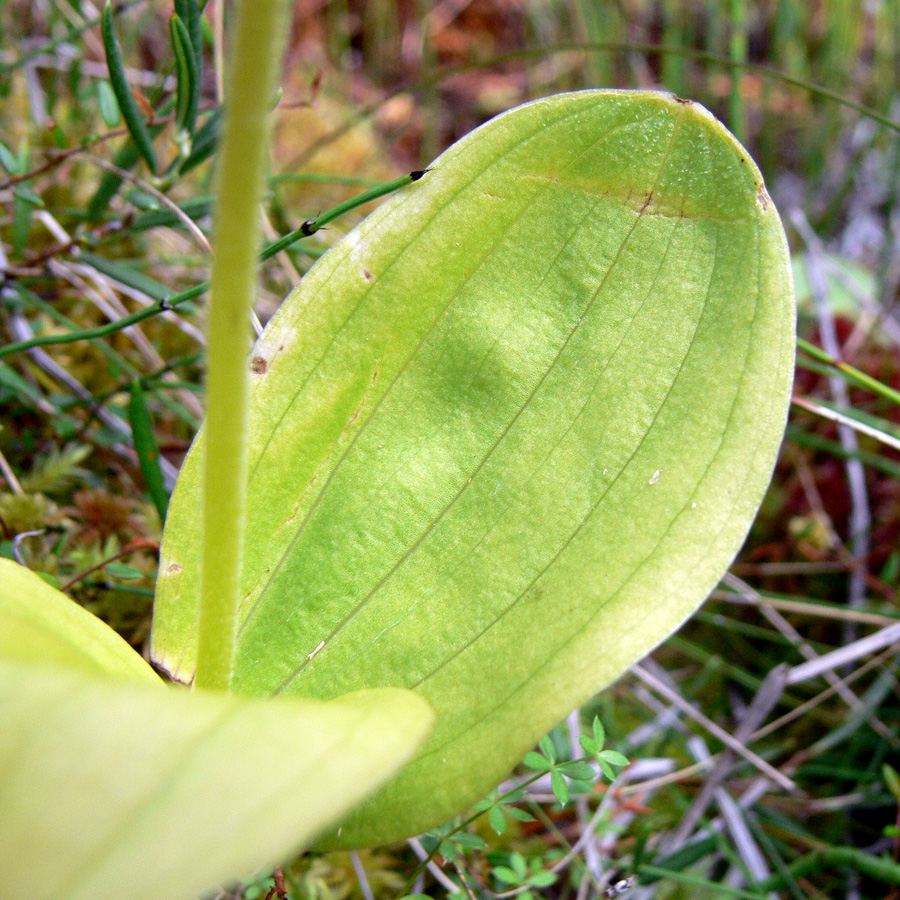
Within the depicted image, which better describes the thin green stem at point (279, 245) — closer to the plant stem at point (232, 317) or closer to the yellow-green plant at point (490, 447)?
the yellow-green plant at point (490, 447)

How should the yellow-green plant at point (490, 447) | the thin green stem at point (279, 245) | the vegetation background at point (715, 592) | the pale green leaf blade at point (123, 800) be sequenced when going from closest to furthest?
the pale green leaf blade at point (123, 800)
the yellow-green plant at point (490, 447)
the thin green stem at point (279, 245)
the vegetation background at point (715, 592)

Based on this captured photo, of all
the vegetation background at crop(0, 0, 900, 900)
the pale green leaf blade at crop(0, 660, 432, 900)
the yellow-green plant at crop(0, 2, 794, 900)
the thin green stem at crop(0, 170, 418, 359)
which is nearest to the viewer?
the pale green leaf blade at crop(0, 660, 432, 900)

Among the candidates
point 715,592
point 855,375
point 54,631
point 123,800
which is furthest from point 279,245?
point 715,592

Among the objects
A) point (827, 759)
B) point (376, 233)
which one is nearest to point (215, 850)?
point (376, 233)

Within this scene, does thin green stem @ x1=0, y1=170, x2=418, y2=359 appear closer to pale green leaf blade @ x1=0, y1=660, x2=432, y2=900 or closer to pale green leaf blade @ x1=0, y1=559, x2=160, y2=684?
pale green leaf blade @ x1=0, y1=559, x2=160, y2=684

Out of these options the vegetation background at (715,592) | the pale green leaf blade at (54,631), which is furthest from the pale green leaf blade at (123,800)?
the vegetation background at (715,592)

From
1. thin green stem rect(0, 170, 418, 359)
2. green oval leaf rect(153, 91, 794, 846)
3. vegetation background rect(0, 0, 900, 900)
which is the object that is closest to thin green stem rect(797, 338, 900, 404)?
vegetation background rect(0, 0, 900, 900)

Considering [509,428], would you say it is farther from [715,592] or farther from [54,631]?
[715,592]
